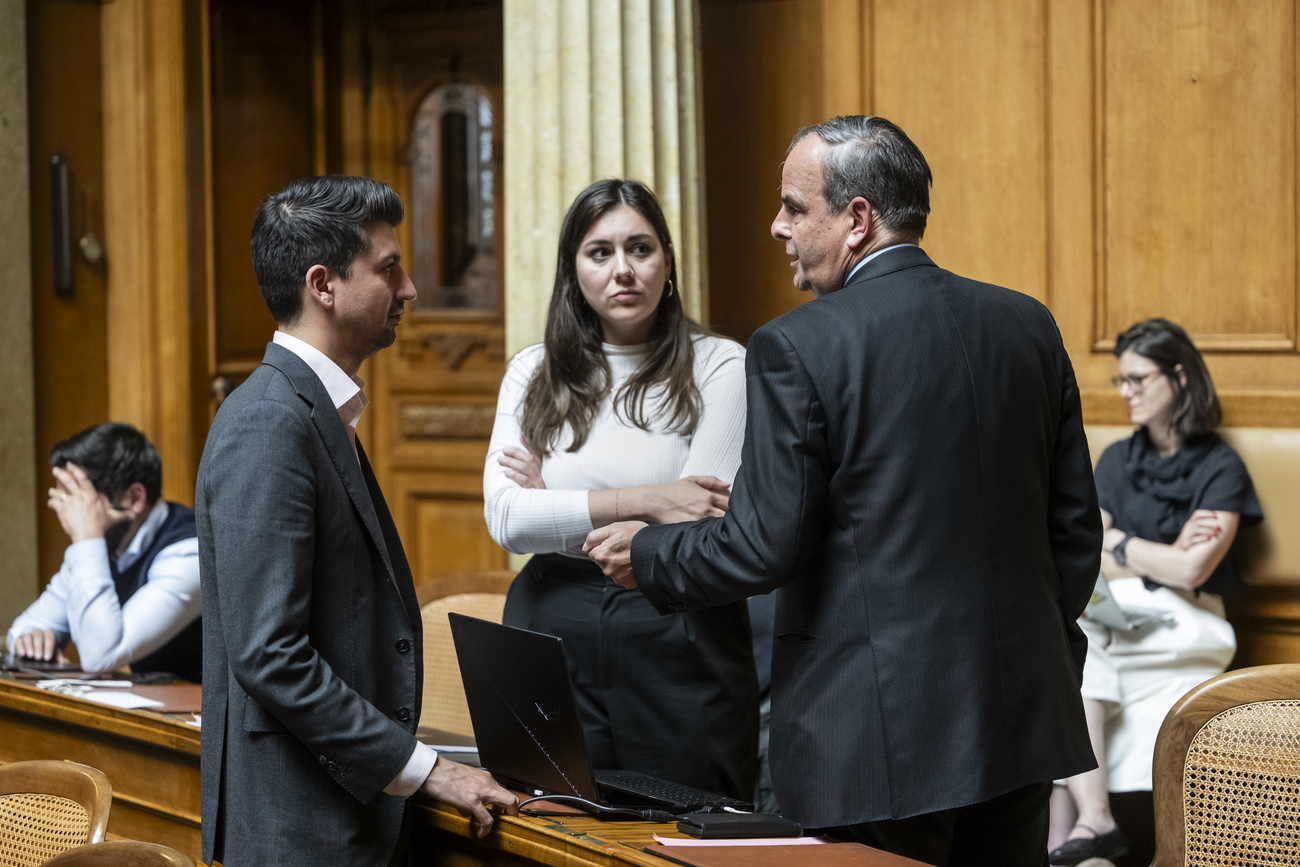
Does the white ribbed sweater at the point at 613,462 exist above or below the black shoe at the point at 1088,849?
above

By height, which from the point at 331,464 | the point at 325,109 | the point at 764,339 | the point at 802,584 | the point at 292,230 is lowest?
the point at 802,584

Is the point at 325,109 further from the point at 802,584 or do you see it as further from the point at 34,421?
the point at 802,584

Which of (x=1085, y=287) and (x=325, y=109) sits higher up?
(x=325, y=109)

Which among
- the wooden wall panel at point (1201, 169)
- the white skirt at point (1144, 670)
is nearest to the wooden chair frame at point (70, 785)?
the white skirt at point (1144, 670)

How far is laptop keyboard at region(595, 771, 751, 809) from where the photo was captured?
5.58 feet

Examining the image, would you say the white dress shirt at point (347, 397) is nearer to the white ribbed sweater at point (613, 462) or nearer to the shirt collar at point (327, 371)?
the shirt collar at point (327, 371)

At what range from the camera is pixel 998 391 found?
156 cm

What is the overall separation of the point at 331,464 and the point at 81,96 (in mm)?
4012

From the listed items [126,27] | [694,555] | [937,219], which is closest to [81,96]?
[126,27]

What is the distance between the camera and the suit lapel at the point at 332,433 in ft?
5.21

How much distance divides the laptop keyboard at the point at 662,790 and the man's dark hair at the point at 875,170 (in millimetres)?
793

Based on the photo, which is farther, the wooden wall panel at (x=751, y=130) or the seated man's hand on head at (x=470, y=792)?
the wooden wall panel at (x=751, y=130)

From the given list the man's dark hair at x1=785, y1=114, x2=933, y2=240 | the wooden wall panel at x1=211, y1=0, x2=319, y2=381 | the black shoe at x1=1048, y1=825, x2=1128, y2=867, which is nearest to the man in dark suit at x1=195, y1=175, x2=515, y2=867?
the man's dark hair at x1=785, y1=114, x2=933, y2=240

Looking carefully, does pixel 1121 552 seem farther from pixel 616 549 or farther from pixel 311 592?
pixel 311 592
